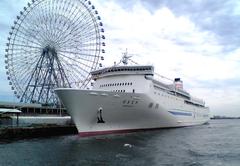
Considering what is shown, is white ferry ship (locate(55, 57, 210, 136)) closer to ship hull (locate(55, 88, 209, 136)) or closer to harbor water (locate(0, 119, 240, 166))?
ship hull (locate(55, 88, 209, 136))

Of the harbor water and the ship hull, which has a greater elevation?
the ship hull

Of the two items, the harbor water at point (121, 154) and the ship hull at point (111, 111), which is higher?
the ship hull at point (111, 111)

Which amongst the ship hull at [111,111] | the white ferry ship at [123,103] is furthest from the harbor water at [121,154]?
the white ferry ship at [123,103]

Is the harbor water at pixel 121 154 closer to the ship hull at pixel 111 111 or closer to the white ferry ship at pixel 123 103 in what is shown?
the ship hull at pixel 111 111

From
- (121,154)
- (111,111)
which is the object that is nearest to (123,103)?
(111,111)

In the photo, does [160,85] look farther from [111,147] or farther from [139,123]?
[111,147]

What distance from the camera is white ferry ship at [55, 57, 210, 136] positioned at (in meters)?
29.7

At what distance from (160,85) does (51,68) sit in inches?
687

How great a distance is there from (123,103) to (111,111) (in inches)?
66.7

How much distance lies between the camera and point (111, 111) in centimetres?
3100

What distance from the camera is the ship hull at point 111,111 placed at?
1162 inches

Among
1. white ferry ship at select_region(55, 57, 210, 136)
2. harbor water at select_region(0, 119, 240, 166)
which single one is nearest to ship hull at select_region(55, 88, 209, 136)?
white ferry ship at select_region(55, 57, 210, 136)

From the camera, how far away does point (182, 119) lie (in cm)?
4869

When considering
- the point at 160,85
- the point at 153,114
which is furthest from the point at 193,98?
the point at 153,114
